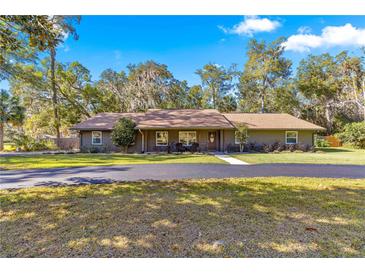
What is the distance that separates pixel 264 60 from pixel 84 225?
1329 inches

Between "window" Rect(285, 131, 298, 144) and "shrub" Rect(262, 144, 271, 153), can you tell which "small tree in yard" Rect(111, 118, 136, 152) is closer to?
"shrub" Rect(262, 144, 271, 153)

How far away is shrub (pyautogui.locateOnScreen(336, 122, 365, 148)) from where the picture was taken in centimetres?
2292

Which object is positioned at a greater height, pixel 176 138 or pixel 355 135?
pixel 355 135

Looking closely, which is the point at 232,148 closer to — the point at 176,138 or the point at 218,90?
the point at 176,138

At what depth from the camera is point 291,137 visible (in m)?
20.5

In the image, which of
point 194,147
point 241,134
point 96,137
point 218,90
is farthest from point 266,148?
point 218,90

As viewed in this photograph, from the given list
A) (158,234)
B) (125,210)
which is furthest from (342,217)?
(125,210)

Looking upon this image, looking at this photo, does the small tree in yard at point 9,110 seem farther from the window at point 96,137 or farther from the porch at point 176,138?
the porch at point 176,138

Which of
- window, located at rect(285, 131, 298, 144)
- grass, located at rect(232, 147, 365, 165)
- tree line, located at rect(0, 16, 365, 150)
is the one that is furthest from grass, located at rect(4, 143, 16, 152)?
window, located at rect(285, 131, 298, 144)

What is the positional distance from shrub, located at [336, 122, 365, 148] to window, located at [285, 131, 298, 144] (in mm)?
8401

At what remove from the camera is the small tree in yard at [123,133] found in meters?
17.9

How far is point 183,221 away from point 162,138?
16428mm

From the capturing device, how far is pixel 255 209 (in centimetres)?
450
